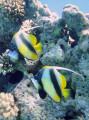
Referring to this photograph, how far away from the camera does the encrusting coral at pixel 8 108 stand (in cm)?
246

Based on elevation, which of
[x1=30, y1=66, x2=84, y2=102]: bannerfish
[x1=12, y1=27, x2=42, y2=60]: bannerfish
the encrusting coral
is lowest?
the encrusting coral

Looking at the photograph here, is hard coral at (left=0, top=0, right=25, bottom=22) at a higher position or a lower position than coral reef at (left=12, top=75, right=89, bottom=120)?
higher

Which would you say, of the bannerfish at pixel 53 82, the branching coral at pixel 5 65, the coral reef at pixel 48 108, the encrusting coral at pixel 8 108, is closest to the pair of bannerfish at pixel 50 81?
the bannerfish at pixel 53 82

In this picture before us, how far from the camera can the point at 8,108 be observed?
2523 mm

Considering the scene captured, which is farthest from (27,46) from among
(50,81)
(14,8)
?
(14,8)

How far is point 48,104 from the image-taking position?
2504 mm

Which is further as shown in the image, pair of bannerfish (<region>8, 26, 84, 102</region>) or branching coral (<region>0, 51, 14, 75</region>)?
branching coral (<region>0, 51, 14, 75</region>)

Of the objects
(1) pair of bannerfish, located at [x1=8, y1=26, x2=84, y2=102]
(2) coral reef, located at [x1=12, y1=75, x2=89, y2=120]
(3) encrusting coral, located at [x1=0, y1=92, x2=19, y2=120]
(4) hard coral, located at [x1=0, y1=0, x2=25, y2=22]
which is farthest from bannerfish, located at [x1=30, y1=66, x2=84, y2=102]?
(4) hard coral, located at [x1=0, y1=0, x2=25, y2=22]

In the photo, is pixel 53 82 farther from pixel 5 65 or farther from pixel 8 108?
pixel 5 65

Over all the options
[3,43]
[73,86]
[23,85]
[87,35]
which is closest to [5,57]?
[23,85]

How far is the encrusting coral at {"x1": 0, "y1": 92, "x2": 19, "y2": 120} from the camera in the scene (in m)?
2.46

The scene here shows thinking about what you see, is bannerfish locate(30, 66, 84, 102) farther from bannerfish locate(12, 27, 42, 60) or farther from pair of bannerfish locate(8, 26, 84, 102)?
bannerfish locate(12, 27, 42, 60)

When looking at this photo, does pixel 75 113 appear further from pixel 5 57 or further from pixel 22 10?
pixel 22 10

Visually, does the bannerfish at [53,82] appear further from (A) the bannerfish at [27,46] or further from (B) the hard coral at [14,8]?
(B) the hard coral at [14,8]
